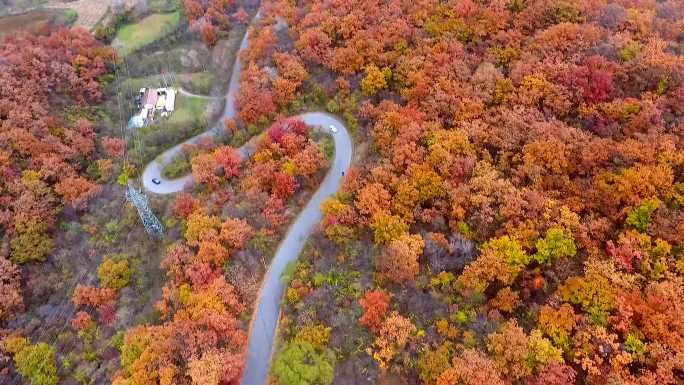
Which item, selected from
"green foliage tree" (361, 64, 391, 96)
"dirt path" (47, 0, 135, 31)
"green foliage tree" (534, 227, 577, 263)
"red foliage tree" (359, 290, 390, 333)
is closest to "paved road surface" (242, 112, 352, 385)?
"green foliage tree" (361, 64, 391, 96)

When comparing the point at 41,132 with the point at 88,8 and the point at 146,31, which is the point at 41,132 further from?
the point at 88,8

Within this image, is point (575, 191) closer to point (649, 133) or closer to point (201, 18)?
point (649, 133)

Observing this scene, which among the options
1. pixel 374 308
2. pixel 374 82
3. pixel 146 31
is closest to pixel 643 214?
pixel 374 308

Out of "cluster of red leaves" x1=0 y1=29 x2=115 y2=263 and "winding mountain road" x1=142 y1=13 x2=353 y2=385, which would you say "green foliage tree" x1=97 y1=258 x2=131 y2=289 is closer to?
"cluster of red leaves" x1=0 y1=29 x2=115 y2=263

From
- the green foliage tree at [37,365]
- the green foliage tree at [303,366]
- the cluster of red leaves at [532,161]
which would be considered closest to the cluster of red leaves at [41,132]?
the green foliage tree at [37,365]

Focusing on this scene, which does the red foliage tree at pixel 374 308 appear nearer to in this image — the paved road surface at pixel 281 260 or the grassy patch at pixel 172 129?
the paved road surface at pixel 281 260

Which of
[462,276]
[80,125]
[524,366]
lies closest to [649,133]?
[462,276]
